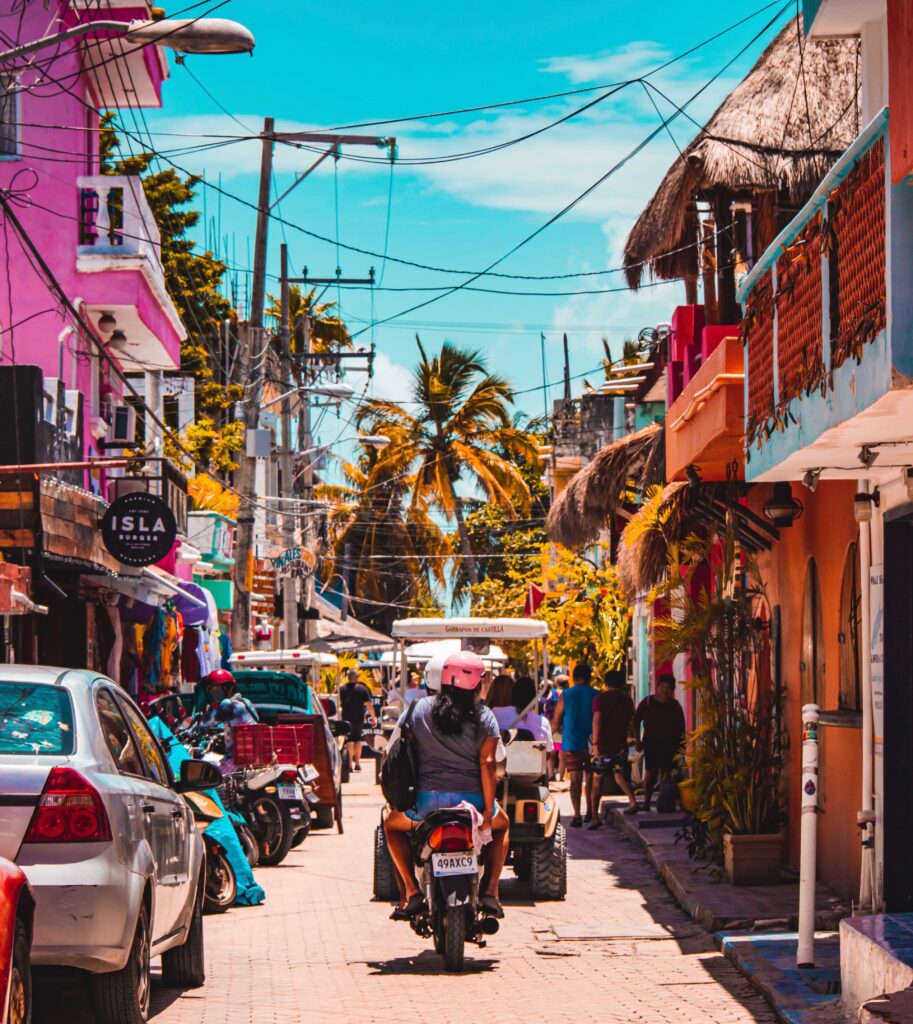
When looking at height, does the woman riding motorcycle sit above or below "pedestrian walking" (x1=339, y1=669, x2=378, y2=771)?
above

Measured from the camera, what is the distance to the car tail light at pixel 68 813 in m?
6.81

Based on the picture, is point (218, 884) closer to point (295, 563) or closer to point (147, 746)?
point (147, 746)

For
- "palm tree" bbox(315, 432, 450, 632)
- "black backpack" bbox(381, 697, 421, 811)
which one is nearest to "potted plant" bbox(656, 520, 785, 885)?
"black backpack" bbox(381, 697, 421, 811)

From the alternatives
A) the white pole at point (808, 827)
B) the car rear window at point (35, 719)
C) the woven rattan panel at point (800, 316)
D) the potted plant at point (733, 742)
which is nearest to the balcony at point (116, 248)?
the potted plant at point (733, 742)

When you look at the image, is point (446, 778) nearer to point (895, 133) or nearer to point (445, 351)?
point (895, 133)

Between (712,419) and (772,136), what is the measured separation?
8.20ft

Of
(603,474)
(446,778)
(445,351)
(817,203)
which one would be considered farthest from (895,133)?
(445,351)

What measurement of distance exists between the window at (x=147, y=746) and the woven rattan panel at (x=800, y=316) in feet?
13.4

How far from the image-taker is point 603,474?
77.7 ft

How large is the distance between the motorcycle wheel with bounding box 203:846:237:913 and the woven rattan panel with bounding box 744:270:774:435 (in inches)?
206

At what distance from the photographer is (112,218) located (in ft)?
70.0

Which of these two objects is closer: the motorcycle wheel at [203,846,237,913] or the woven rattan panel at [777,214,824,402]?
the woven rattan panel at [777,214,824,402]

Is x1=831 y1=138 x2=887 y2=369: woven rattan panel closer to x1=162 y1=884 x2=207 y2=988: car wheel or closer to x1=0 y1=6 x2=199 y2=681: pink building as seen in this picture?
x1=162 y1=884 x2=207 y2=988: car wheel

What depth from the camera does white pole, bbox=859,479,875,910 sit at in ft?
36.6
